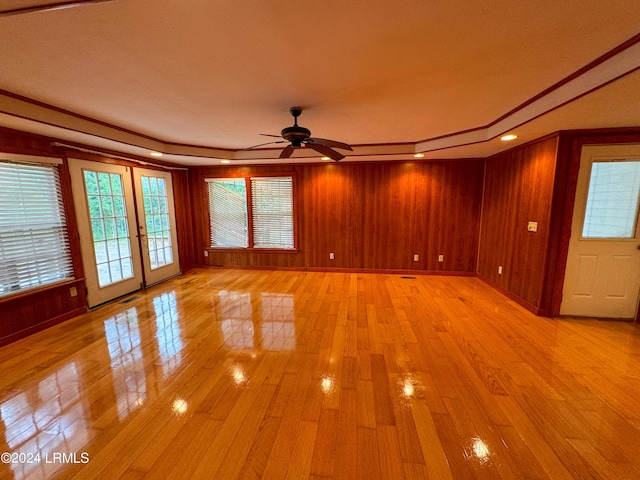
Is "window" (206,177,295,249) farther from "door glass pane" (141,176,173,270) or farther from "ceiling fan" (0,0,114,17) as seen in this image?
"ceiling fan" (0,0,114,17)

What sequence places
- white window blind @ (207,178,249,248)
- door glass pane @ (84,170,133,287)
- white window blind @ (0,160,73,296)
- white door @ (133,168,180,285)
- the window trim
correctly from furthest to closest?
white window blind @ (207,178,249,248)
the window trim
white door @ (133,168,180,285)
door glass pane @ (84,170,133,287)
white window blind @ (0,160,73,296)

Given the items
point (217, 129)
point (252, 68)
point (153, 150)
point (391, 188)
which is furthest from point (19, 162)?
point (391, 188)

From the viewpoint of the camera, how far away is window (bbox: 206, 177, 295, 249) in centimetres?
538

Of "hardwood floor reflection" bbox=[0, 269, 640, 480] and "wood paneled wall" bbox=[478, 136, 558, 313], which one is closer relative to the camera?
"hardwood floor reflection" bbox=[0, 269, 640, 480]

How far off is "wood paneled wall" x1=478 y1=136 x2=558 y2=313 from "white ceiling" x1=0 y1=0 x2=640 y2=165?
525 mm

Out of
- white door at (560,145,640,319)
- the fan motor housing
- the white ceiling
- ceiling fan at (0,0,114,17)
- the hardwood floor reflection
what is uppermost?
the white ceiling

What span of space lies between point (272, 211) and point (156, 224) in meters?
2.14

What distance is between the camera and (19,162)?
2809 millimetres

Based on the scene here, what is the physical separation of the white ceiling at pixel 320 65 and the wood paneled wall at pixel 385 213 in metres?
1.70

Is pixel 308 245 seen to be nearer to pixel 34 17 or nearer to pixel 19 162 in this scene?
pixel 19 162

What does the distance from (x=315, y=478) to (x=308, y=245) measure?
167 inches

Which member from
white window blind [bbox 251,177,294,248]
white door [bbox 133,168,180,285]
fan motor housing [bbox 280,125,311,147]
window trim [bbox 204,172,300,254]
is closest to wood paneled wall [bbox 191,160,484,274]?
window trim [bbox 204,172,300,254]

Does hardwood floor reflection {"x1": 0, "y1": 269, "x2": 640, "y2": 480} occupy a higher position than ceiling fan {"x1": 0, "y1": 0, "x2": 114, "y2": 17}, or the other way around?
ceiling fan {"x1": 0, "y1": 0, "x2": 114, "y2": 17}

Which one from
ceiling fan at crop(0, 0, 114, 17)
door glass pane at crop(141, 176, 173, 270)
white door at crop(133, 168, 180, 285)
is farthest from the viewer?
door glass pane at crop(141, 176, 173, 270)
